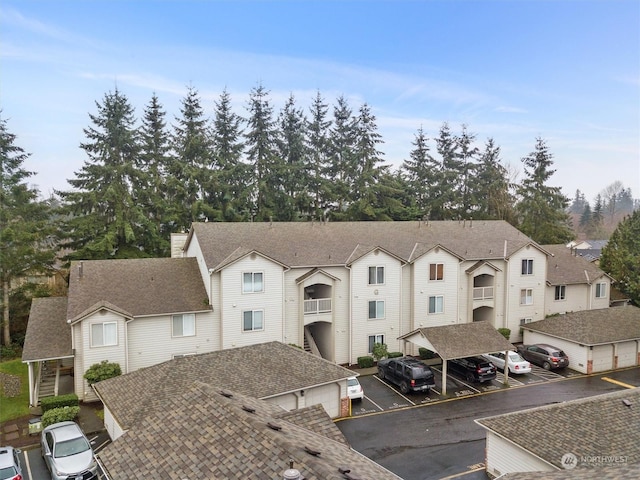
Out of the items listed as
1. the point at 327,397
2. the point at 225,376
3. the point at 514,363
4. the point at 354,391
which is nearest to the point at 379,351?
the point at 354,391

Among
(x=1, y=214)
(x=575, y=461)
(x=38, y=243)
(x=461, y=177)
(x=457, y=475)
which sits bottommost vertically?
(x=457, y=475)

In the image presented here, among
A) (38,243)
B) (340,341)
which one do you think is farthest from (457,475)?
(38,243)

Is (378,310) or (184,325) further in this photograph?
(378,310)

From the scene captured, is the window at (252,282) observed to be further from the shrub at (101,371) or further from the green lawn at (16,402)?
the green lawn at (16,402)

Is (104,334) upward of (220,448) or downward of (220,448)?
downward

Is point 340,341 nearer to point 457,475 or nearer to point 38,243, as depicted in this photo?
point 457,475

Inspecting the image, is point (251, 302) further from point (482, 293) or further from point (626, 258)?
point (626, 258)

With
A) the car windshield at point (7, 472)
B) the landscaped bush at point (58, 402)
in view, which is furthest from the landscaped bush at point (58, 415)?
the car windshield at point (7, 472)

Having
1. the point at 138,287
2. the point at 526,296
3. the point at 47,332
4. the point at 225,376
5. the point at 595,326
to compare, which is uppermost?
the point at 138,287
